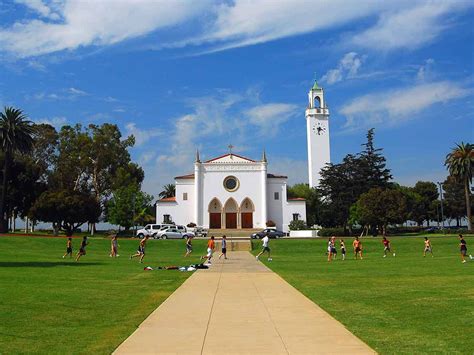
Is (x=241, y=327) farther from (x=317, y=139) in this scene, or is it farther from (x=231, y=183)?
(x=317, y=139)

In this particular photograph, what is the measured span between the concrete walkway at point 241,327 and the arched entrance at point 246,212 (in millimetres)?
58289

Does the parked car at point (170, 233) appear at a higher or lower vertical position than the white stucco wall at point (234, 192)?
lower

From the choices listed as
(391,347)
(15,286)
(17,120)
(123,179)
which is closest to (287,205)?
(123,179)

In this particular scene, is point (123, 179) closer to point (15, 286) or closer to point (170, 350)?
point (15, 286)

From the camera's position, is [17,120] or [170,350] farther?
[17,120]

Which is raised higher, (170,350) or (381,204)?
(381,204)

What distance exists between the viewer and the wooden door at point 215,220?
73.1 metres

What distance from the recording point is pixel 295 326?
9.25m

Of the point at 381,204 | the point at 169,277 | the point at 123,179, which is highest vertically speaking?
the point at 123,179

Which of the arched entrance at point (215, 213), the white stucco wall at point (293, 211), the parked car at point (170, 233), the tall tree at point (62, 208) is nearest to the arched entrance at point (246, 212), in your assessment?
the arched entrance at point (215, 213)

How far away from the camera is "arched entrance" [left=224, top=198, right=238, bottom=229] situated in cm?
7312

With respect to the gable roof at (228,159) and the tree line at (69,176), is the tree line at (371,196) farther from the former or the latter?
the tree line at (69,176)

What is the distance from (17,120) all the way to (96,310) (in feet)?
183

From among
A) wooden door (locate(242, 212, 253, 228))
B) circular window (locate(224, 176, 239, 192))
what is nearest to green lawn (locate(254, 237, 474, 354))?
wooden door (locate(242, 212, 253, 228))
